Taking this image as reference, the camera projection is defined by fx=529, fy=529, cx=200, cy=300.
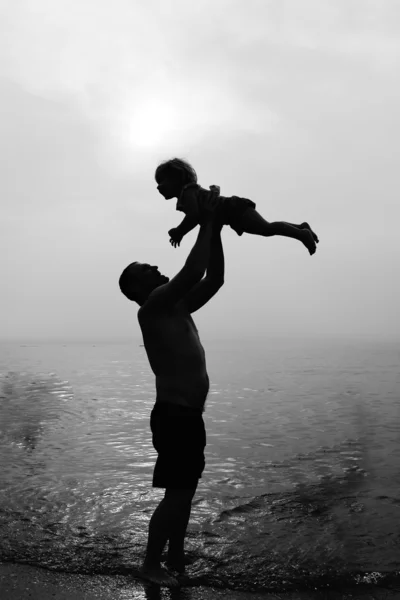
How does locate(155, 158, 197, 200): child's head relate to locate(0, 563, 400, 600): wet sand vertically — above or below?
above

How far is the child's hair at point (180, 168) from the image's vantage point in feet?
10.2

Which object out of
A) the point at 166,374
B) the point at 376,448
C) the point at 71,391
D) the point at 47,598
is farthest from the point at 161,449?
the point at 71,391

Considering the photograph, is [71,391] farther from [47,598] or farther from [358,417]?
[47,598]

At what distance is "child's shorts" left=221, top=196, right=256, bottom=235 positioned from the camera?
299cm

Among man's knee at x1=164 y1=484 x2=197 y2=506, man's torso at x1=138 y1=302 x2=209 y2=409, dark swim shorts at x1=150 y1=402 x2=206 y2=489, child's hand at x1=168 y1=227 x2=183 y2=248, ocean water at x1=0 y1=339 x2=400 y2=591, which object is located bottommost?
ocean water at x1=0 y1=339 x2=400 y2=591

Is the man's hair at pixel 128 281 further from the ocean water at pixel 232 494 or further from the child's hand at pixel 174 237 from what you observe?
the ocean water at pixel 232 494

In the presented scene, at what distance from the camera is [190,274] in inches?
114

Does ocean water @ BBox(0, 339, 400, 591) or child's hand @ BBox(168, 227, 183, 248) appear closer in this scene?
child's hand @ BBox(168, 227, 183, 248)

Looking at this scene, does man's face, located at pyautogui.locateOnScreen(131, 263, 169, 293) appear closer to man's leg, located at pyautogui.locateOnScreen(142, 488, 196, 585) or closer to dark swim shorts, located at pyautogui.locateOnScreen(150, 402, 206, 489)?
dark swim shorts, located at pyautogui.locateOnScreen(150, 402, 206, 489)

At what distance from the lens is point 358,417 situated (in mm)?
9586

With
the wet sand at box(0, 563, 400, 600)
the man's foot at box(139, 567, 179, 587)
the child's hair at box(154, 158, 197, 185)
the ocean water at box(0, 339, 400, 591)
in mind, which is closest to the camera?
the wet sand at box(0, 563, 400, 600)

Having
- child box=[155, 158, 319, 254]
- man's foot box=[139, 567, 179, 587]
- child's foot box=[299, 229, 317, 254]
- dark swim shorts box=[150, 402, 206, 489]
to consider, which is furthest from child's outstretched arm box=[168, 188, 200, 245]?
man's foot box=[139, 567, 179, 587]

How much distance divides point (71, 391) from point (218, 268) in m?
11.9

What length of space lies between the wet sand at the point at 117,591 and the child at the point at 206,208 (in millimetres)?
1880
